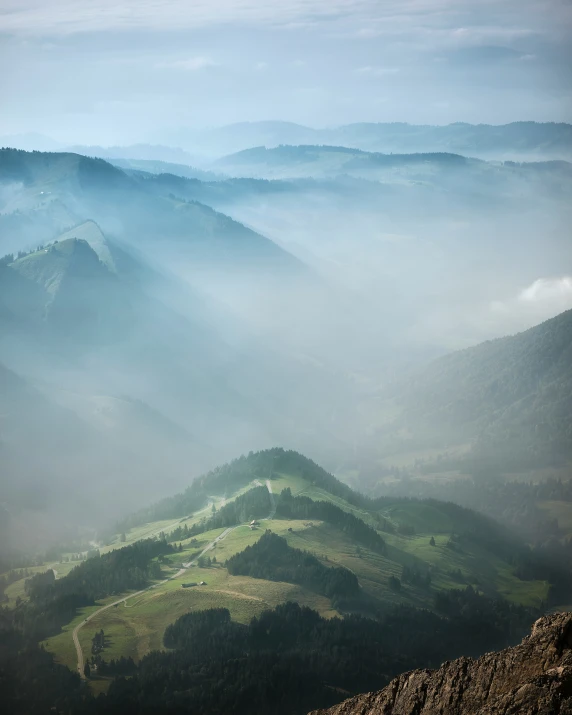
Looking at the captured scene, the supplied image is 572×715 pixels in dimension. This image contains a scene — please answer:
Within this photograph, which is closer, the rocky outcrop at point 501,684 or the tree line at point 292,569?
the rocky outcrop at point 501,684

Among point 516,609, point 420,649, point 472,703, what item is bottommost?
point 516,609

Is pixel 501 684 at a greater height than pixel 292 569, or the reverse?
pixel 501 684

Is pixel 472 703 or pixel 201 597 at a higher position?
pixel 472 703

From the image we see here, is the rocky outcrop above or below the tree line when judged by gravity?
above

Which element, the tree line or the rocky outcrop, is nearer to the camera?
the rocky outcrop

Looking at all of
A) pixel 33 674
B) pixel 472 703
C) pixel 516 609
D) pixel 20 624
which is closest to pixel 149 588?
pixel 20 624

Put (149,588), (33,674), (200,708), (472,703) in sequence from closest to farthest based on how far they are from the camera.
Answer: (472,703) → (200,708) → (33,674) → (149,588)

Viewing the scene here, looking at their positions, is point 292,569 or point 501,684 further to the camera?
point 292,569

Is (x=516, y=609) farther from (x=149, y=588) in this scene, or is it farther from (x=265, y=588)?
(x=149, y=588)
